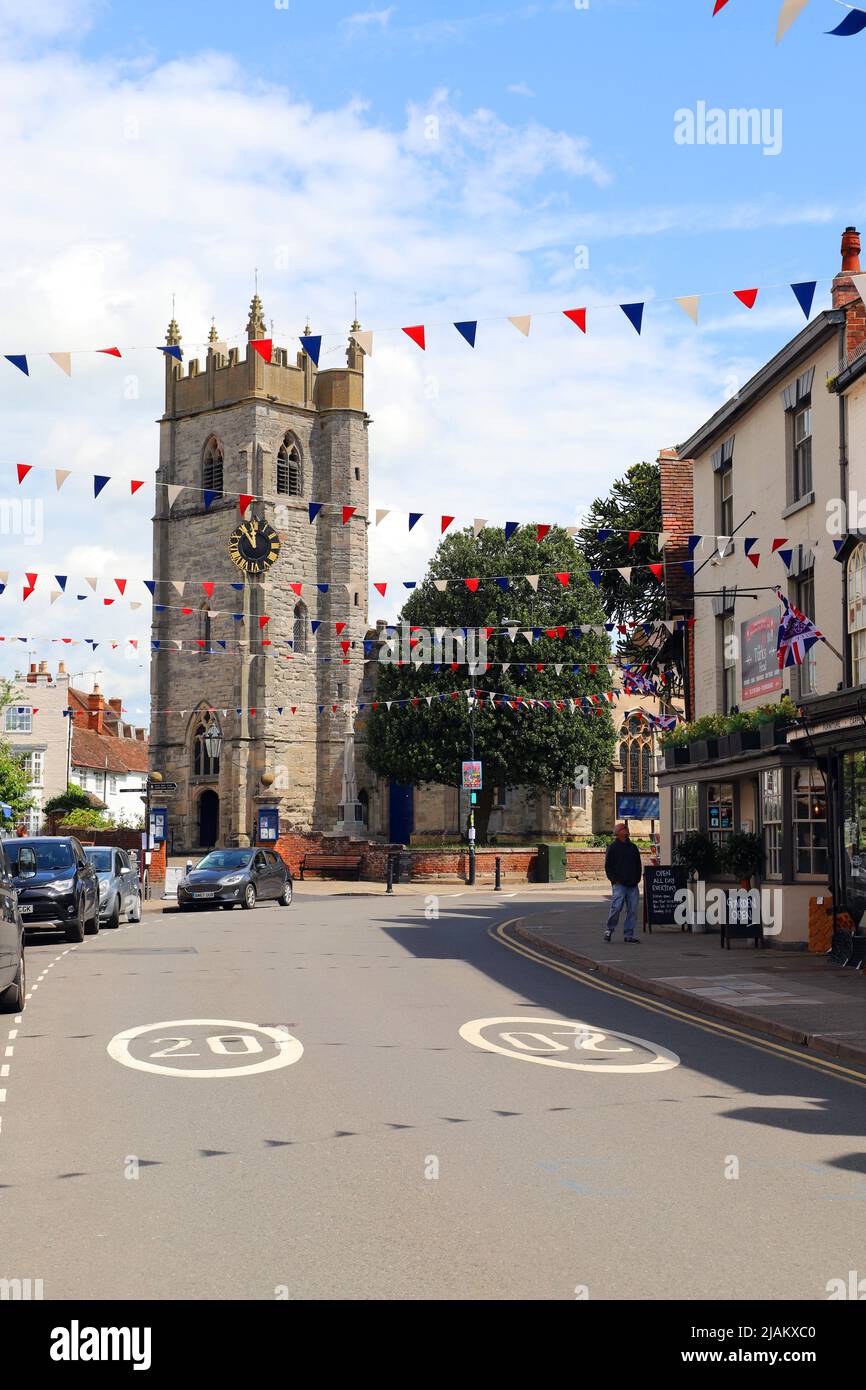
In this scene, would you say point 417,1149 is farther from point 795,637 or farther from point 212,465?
point 212,465

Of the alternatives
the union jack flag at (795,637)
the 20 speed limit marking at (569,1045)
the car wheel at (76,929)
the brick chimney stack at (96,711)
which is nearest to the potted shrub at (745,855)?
the union jack flag at (795,637)

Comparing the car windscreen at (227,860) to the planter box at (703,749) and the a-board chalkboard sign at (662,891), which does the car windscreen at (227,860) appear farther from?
the planter box at (703,749)

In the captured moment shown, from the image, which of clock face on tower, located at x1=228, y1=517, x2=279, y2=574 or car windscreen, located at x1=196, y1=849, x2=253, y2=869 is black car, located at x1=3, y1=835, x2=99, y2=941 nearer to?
car windscreen, located at x1=196, y1=849, x2=253, y2=869

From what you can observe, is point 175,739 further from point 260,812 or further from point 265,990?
point 265,990

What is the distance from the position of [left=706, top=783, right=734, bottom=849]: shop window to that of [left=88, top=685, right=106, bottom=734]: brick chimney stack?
7435 cm

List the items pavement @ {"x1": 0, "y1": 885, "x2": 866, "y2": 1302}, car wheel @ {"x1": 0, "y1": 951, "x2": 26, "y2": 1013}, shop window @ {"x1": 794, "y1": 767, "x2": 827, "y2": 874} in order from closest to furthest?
pavement @ {"x1": 0, "y1": 885, "x2": 866, "y2": 1302} → car wheel @ {"x1": 0, "y1": 951, "x2": 26, "y2": 1013} → shop window @ {"x1": 794, "y1": 767, "x2": 827, "y2": 874}

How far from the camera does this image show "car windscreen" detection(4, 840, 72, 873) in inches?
859

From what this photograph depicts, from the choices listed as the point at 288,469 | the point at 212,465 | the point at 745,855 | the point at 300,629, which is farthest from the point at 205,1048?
the point at 212,465

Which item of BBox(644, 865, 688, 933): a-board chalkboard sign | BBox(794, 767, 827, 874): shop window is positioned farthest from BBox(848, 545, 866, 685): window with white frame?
BBox(644, 865, 688, 933): a-board chalkboard sign

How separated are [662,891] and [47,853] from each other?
1016 centimetres
